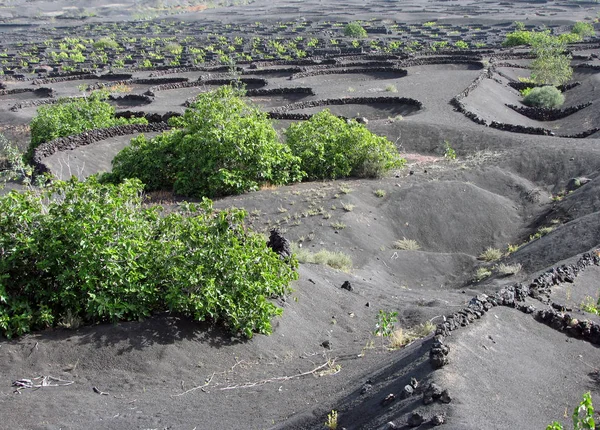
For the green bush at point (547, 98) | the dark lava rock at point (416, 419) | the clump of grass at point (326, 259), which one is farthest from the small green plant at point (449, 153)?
the dark lava rock at point (416, 419)

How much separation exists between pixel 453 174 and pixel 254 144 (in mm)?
6447

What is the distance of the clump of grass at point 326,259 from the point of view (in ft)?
48.4

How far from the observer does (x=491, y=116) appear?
3219cm

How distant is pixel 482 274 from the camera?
1543 cm

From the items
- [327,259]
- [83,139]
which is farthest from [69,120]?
[327,259]

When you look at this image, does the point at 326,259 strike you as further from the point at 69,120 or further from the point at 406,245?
the point at 69,120

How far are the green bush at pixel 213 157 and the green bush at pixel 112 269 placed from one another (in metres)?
9.36

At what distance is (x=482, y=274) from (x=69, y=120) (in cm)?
1847

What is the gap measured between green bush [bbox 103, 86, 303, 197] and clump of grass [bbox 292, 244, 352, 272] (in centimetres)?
507

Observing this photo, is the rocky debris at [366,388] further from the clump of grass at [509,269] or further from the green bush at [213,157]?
the green bush at [213,157]

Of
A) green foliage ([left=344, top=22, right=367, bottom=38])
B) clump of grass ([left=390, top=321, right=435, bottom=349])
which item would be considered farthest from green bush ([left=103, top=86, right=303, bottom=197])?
green foliage ([left=344, top=22, right=367, bottom=38])

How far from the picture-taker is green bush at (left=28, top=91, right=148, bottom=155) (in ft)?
88.0

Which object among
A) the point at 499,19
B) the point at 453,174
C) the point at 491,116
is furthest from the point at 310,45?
the point at 453,174

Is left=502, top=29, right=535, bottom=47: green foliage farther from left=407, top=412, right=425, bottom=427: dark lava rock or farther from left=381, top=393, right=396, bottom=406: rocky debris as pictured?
left=407, top=412, right=425, bottom=427: dark lava rock
